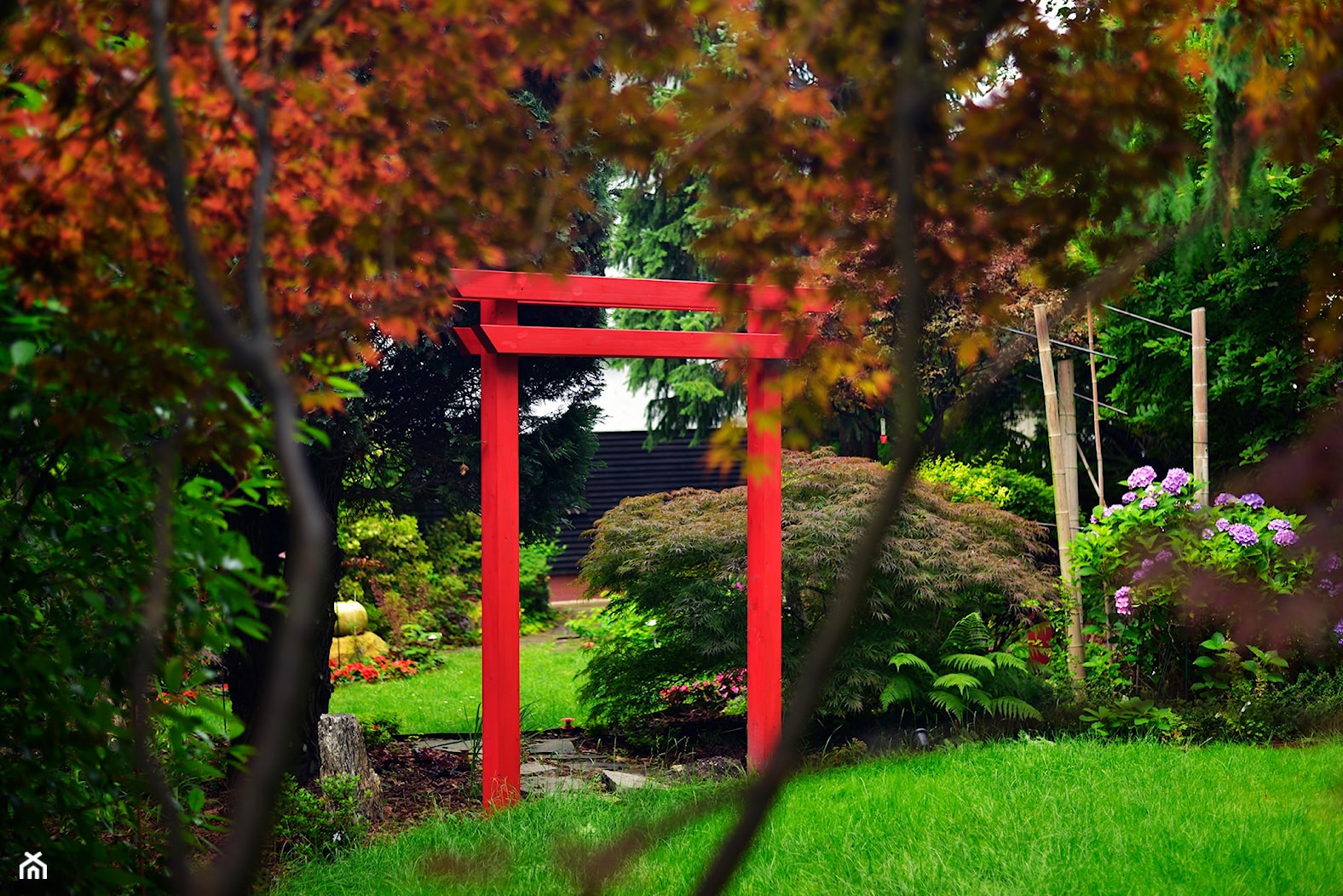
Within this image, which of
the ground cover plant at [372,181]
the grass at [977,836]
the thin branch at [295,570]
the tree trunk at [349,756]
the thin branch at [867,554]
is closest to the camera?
the thin branch at [295,570]

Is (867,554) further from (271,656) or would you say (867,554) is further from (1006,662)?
(1006,662)

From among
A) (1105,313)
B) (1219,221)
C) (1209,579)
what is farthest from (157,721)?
(1105,313)

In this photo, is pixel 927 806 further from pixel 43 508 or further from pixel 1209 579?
pixel 43 508

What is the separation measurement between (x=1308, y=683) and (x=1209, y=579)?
2.64 feet

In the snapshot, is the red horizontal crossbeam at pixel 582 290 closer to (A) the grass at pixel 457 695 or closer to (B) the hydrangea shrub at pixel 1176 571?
(B) the hydrangea shrub at pixel 1176 571

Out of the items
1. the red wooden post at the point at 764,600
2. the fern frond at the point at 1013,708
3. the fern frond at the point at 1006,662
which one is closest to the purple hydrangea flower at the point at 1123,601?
the fern frond at the point at 1006,662

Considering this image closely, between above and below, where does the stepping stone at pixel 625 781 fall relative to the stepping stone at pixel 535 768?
above

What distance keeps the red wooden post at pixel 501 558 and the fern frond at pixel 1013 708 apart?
2551 millimetres

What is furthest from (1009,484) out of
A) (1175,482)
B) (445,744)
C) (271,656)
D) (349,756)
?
(271,656)

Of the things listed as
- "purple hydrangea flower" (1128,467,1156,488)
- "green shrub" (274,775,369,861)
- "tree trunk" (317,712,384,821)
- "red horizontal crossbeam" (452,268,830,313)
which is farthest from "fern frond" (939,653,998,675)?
"green shrub" (274,775,369,861)

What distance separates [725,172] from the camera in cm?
239

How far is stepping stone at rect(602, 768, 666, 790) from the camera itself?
5.19 metres

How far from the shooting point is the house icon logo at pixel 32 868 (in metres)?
2.71

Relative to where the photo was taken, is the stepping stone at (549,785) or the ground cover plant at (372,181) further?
the stepping stone at (549,785)
